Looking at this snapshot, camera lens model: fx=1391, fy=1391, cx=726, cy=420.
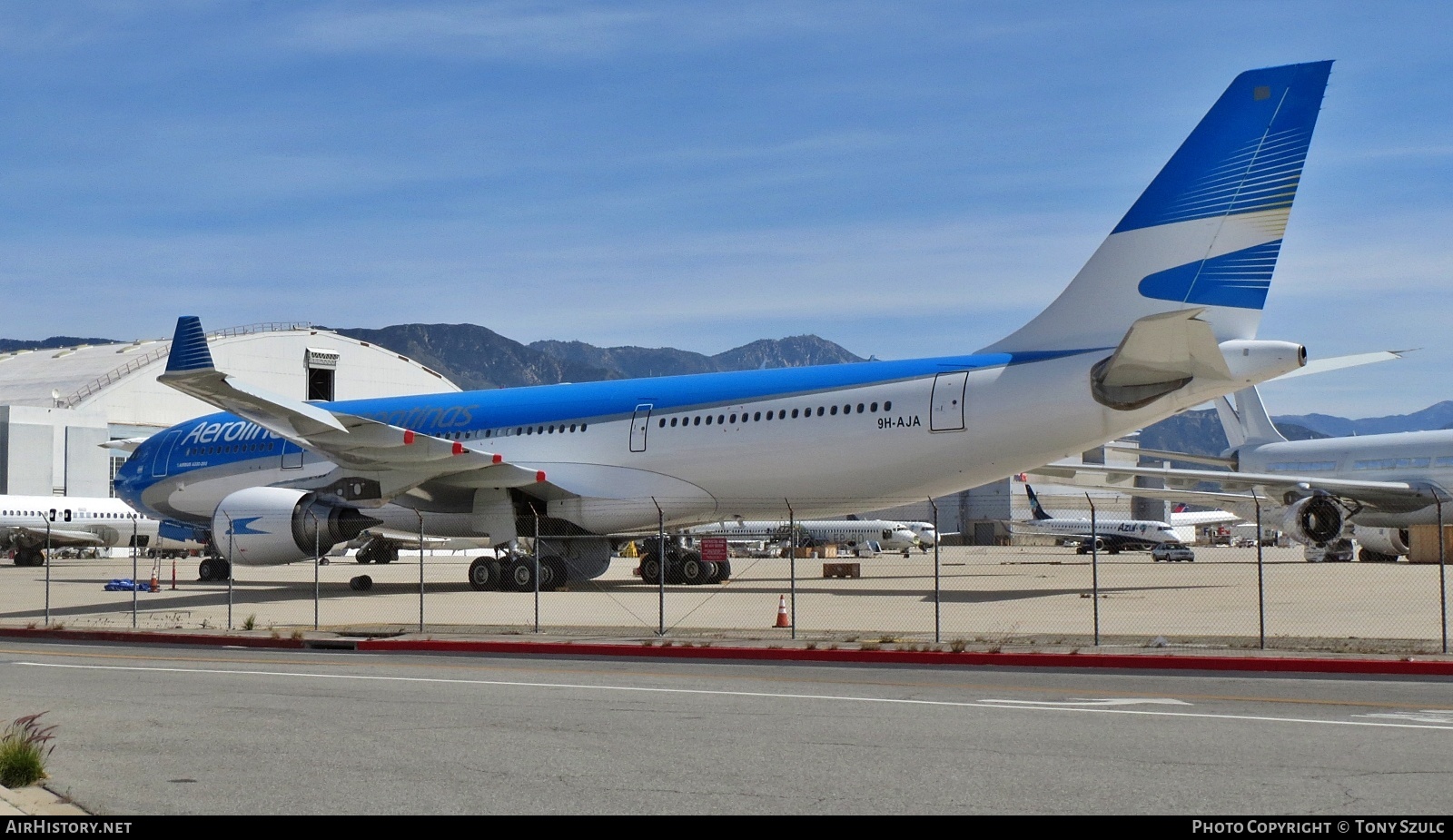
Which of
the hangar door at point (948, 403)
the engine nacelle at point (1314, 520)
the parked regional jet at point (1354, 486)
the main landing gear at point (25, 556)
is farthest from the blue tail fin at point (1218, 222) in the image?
the main landing gear at point (25, 556)

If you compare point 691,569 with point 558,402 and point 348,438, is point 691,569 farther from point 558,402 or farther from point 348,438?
point 348,438

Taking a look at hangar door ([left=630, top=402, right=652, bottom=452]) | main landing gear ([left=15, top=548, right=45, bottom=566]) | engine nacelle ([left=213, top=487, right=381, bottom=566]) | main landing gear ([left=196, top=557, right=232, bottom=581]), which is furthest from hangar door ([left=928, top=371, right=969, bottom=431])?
main landing gear ([left=15, top=548, right=45, bottom=566])

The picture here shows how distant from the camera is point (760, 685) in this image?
11.9 metres

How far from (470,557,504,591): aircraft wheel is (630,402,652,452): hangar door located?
3963mm

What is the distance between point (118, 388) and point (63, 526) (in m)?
17.3

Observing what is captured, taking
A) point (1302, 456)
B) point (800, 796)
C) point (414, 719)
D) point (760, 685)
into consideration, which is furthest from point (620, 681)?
point (1302, 456)

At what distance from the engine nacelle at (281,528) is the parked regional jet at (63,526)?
1064 inches

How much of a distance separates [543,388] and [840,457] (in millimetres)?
7144

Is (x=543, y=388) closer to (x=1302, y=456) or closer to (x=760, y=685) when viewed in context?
(x=760, y=685)

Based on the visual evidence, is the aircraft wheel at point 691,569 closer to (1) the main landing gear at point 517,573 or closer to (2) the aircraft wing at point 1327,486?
(1) the main landing gear at point 517,573

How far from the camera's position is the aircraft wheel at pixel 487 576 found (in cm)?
2702

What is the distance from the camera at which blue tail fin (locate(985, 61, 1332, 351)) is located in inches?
760

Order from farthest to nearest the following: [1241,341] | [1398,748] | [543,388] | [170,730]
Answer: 1. [543,388]
2. [1241,341]
3. [170,730]
4. [1398,748]

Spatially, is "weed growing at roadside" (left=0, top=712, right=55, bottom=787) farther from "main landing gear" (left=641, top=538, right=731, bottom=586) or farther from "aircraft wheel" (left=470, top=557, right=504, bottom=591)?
"main landing gear" (left=641, top=538, right=731, bottom=586)
